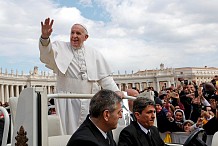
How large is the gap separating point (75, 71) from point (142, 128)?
1.56m

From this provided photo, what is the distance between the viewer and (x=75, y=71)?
5.16 metres

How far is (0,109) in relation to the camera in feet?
12.1

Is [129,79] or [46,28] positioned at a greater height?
[129,79]

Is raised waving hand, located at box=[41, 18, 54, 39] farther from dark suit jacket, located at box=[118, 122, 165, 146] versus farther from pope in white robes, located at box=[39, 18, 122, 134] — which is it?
dark suit jacket, located at box=[118, 122, 165, 146]

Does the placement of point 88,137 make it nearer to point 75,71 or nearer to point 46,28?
point 46,28

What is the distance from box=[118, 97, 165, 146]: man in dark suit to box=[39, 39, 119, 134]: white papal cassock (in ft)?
3.19

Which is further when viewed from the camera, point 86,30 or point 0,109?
point 86,30

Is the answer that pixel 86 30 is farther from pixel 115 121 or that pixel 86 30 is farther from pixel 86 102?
pixel 115 121

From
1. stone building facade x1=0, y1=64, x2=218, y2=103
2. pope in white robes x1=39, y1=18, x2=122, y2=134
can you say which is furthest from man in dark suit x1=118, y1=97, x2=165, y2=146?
stone building facade x1=0, y1=64, x2=218, y2=103

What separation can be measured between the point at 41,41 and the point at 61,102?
2.86ft

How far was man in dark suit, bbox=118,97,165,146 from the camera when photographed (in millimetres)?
3859

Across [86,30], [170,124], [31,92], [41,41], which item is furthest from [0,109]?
[170,124]

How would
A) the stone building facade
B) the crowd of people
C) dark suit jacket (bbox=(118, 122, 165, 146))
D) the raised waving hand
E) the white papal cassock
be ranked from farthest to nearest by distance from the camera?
the stone building facade → the crowd of people → the white papal cassock → the raised waving hand → dark suit jacket (bbox=(118, 122, 165, 146))

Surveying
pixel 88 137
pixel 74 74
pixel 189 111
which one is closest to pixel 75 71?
pixel 74 74
